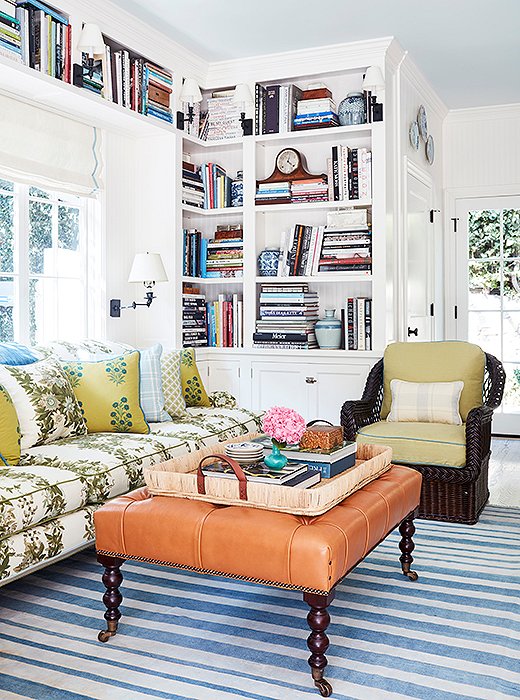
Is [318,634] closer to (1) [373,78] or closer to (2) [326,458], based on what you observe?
(2) [326,458]

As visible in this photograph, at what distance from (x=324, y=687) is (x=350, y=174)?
11.3 ft

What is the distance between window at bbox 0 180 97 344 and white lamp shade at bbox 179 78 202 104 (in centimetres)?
93

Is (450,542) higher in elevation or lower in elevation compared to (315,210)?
lower

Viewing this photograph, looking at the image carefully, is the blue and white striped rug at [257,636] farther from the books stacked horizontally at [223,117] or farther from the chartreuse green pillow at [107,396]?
the books stacked horizontally at [223,117]

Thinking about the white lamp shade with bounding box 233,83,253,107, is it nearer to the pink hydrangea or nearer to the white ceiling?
the white ceiling

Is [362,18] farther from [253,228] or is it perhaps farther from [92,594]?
[92,594]

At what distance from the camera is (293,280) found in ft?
16.3

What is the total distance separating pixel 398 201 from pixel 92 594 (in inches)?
131

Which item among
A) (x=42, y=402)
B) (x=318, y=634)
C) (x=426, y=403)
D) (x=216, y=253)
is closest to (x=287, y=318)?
(x=216, y=253)

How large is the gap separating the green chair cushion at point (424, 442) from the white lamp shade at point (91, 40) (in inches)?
94.9

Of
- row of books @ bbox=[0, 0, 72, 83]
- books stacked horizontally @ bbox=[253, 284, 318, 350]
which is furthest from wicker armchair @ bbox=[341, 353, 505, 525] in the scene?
row of books @ bbox=[0, 0, 72, 83]

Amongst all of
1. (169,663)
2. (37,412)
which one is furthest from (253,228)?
(169,663)

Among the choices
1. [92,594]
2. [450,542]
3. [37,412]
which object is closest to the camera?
[92,594]

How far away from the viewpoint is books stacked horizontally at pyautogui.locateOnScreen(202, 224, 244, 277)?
5.19 meters
